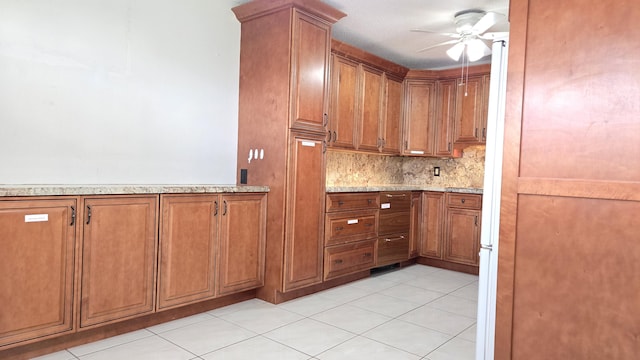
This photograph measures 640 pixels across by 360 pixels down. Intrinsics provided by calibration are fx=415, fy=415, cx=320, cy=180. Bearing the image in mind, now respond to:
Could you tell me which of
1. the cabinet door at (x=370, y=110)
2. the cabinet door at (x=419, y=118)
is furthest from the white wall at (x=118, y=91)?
the cabinet door at (x=419, y=118)

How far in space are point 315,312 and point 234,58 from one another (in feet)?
7.40

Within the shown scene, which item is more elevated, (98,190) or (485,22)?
(485,22)

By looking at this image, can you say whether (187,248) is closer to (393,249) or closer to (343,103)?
(343,103)

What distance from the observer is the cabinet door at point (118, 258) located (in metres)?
2.40

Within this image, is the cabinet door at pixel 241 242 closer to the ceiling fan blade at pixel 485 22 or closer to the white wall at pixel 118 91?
the white wall at pixel 118 91

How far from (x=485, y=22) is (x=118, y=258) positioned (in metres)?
3.40

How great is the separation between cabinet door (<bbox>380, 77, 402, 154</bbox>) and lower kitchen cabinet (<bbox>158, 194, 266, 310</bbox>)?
2046 mm

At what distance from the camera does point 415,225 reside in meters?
4.98

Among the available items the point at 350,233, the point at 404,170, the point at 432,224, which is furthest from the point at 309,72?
the point at 404,170

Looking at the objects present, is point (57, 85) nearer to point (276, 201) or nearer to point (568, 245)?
point (276, 201)

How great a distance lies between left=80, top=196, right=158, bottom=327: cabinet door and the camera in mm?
2402

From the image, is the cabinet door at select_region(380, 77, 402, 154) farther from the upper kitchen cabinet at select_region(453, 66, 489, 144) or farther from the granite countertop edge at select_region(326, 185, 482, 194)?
the upper kitchen cabinet at select_region(453, 66, 489, 144)

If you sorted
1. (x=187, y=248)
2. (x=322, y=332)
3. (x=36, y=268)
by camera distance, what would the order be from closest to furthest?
1. (x=36, y=268)
2. (x=322, y=332)
3. (x=187, y=248)

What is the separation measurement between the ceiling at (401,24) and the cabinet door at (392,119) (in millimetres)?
415
